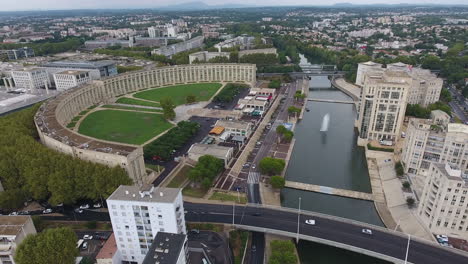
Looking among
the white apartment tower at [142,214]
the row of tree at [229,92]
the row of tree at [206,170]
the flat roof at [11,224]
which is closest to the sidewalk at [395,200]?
the row of tree at [206,170]

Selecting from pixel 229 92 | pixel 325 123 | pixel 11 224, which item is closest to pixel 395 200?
pixel 325 123

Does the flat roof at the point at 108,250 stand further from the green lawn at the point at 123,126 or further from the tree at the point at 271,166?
the green lawn at the point at 123,126

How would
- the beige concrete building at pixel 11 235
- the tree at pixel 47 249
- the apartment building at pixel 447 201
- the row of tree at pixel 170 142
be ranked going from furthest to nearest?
the row of tree at pixel 170 142, the apartment building at pixel 447 201, the beige concrete building at pixel 11 235, the tree at pixel 47 249

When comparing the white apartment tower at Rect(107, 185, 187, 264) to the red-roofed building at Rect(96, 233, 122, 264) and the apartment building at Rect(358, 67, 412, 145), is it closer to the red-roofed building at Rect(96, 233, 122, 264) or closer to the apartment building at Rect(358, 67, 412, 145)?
the red-roofed building at Rect(96, 233, 122, 264)

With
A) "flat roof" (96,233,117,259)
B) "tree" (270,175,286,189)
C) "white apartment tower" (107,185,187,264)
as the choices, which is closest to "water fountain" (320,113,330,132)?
"tree" (270,175,286,189)

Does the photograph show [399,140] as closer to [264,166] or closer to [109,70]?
[264,166]

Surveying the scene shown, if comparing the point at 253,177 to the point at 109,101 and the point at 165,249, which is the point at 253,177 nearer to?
the point at 165,249

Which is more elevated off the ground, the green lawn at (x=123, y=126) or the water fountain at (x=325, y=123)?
the green lawn at (x=123, y=126)

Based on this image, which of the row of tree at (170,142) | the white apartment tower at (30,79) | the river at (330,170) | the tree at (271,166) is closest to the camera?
the river at (330,170)
